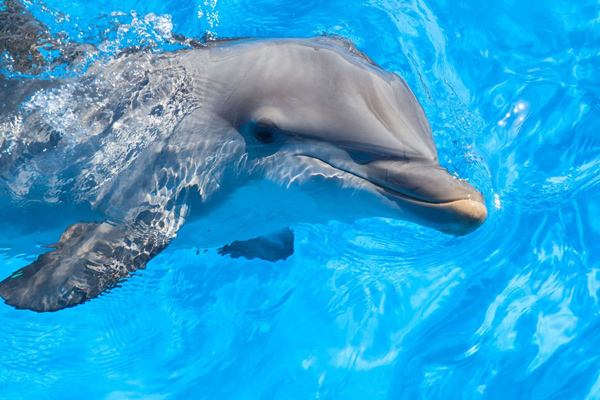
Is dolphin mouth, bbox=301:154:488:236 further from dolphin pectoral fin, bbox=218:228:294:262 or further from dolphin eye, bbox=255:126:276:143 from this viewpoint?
dolphin pectoral fin, bbox=218:228:294:262

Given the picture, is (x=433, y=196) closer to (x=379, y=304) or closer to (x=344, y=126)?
(x=344, y=126)

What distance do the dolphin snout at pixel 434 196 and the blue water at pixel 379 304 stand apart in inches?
77.2

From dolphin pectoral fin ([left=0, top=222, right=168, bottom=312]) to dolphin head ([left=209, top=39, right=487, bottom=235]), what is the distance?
4.11 feet

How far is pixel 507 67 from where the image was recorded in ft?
22.8

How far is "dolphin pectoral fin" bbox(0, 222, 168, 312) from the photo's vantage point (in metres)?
4.37

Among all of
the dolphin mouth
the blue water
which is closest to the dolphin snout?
the dolphin mouth

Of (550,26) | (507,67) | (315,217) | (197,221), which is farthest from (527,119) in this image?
(197,221)

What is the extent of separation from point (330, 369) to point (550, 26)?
17.2 ft

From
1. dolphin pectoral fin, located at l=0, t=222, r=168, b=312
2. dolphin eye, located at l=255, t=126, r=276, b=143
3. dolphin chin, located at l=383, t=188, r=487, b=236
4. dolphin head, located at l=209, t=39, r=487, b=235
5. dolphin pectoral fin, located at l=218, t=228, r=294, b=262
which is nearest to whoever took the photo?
dolphin chin, located at l=383, t=188, r=487, b=236

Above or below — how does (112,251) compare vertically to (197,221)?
below

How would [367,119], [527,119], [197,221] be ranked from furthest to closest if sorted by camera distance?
[527,119]
[197,221]
[367,119]

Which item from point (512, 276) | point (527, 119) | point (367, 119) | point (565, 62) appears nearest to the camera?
point (367, 119)

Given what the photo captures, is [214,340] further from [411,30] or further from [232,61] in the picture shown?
[411,30]

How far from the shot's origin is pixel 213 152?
4.03 meters
